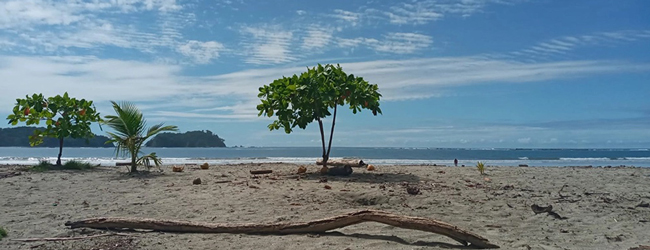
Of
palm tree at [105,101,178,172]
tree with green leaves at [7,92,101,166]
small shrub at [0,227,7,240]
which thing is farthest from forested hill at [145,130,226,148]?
small shrub at [0,227,7,240]

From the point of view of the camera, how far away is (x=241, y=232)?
5.77 meters

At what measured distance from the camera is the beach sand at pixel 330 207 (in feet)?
18.0

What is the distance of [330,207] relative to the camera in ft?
24.3

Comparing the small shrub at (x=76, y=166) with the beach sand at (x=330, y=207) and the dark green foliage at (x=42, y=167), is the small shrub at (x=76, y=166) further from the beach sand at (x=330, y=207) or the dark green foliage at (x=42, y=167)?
the beach sand at (x=330, y=207)

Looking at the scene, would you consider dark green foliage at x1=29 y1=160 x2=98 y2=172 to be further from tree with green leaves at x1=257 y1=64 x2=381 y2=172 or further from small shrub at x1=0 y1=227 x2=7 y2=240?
small shrub at x1=0 y1=227 x2=7 y2=240

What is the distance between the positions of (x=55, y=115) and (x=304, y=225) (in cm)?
1297

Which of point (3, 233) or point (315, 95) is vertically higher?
point (315, 95)

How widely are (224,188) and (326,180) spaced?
2289 millimetres

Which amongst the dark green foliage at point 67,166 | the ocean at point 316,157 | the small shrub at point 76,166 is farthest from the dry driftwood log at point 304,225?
the ocean at point 316,157

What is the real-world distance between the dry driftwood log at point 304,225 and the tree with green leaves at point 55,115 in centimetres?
1046

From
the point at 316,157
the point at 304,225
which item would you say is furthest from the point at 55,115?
Answer: the point at 316,157

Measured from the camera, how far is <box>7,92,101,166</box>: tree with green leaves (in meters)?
→ 14.9

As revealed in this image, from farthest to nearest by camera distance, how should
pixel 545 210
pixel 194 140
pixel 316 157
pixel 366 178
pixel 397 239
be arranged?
pixel 194 140, pixel 316 157, pixel 366 178, pixel 545 210, pixel 397 239

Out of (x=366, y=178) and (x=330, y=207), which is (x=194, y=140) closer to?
(x=366, y=178)
